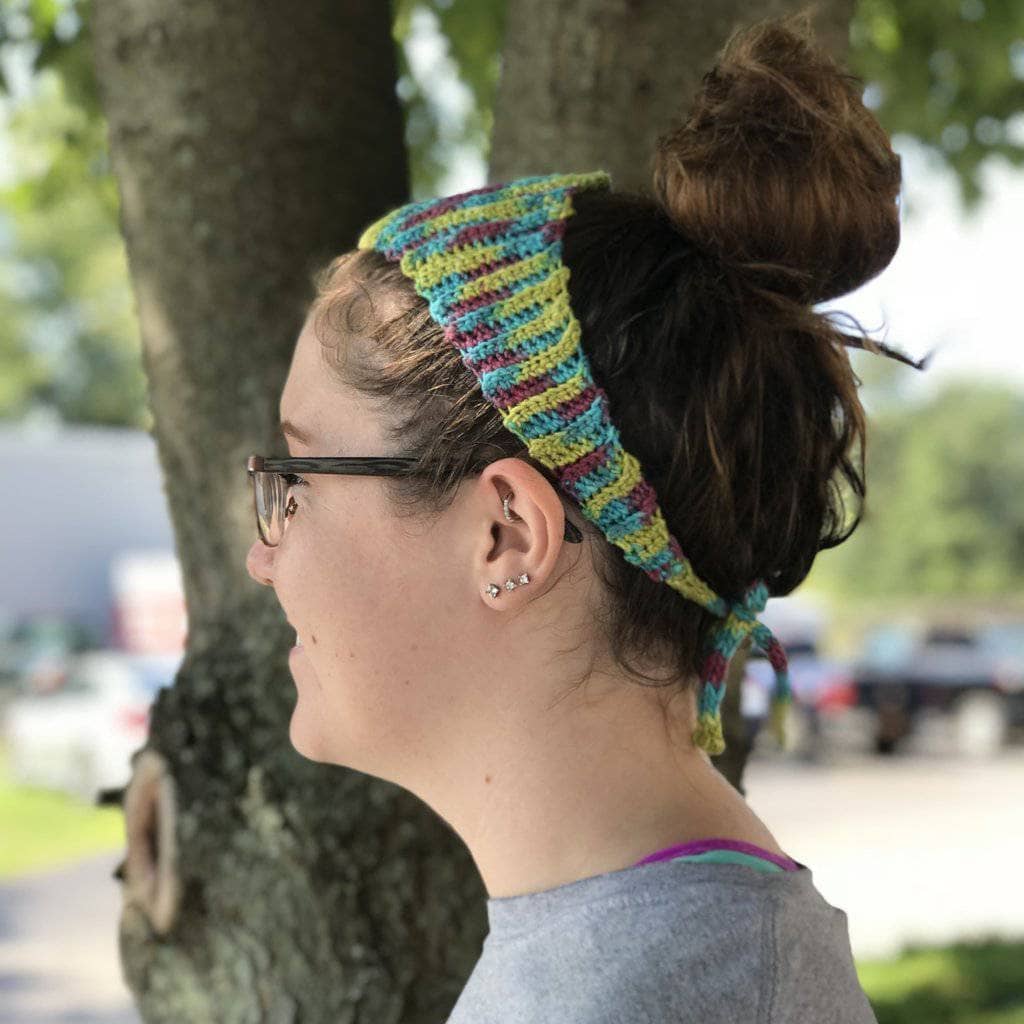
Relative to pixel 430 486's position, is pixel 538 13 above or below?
above

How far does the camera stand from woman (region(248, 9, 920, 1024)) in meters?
1.40

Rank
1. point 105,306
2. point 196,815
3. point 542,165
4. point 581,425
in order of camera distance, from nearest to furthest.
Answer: point 581,425 < point 196,815 < point 542,165 < point 105,306

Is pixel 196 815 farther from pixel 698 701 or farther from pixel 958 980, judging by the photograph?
pixel 958 980

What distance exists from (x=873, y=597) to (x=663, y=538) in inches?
1250

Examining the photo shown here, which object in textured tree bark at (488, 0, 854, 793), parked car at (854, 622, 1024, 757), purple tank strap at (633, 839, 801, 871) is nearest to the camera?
purple tank strap at (633, 839, 801, 871)

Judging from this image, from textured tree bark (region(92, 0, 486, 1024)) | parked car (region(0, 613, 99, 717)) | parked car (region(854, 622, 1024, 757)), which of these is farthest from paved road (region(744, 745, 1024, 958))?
parked car (region(0, 613, 99, 717))

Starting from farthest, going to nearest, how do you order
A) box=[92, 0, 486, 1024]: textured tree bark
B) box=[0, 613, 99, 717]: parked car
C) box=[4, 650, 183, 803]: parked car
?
1. box=[0, 613, 99, 717]: parked car
2. box=[4, 650, 183, 803]: parked car
3. box=[92, 0, 486, 1024]: textured tree bark

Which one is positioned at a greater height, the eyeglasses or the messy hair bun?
the messy hair bun

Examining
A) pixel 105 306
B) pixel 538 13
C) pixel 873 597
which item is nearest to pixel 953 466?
pixel 873 597

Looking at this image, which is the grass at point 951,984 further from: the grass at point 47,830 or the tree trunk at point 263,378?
the grass at point 47,830

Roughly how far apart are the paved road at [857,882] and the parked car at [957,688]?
1010 millimetres

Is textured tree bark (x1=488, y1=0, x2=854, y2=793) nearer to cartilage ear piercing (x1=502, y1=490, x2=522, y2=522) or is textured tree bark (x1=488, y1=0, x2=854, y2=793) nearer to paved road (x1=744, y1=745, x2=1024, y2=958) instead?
cartilage ear piercing (x1=502, y1=490, x2=522, y2=522)

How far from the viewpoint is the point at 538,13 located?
2.33 metres

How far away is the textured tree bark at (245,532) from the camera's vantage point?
2.14 meters
